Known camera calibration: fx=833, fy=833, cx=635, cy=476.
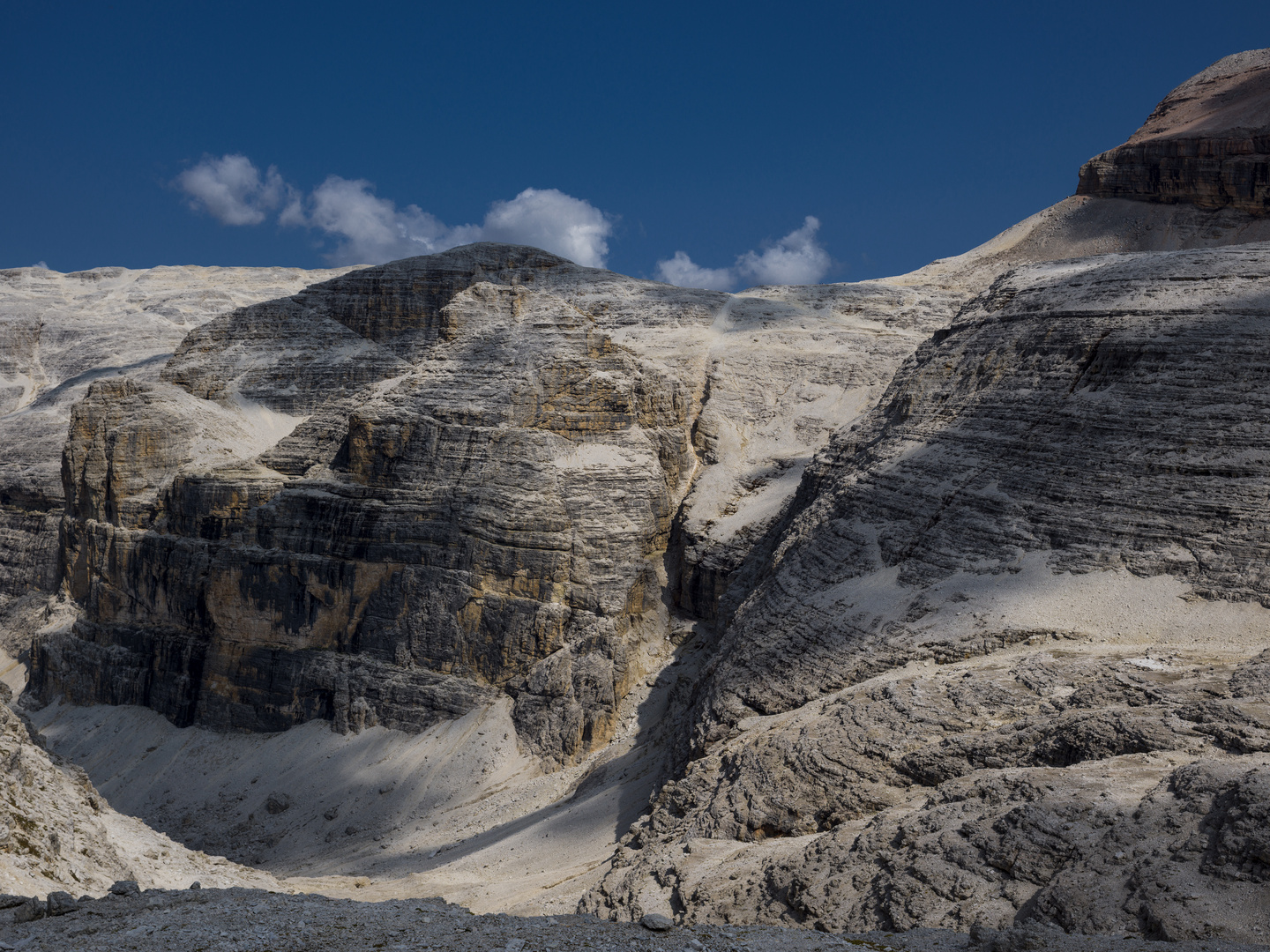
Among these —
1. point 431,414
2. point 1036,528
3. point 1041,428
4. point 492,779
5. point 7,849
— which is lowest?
point 492,779

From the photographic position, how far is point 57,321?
316ft

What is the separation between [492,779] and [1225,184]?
71881 millimetres

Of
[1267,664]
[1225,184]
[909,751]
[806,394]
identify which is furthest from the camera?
[1225,184]

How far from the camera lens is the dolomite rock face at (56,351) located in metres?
56.8

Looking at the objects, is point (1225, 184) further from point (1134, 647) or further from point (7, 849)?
point (7, 849)

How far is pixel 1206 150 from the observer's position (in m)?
67.6

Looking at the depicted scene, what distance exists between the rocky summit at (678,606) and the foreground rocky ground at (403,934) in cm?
10

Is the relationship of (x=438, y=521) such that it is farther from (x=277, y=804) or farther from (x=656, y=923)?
(x=656, y=923)

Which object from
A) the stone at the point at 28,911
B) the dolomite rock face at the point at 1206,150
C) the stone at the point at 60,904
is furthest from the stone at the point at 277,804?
the dolomite rock face at the point at 1206,150

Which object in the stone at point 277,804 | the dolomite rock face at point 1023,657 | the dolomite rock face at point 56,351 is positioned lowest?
the stone at point 277,804

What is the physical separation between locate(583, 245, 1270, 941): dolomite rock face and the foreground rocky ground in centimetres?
121

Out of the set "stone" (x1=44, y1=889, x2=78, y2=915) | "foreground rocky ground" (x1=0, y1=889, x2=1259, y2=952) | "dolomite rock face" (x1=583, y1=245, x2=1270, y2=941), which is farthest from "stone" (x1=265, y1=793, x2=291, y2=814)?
"stone" (x1=44, y1=889, x2=78, y2=915)

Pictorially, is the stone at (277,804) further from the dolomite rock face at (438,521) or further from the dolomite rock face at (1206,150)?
the dolomite rock face at (1206,150)

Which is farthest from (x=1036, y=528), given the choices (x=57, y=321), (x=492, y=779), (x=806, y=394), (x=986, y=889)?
(x=57, y=321)
